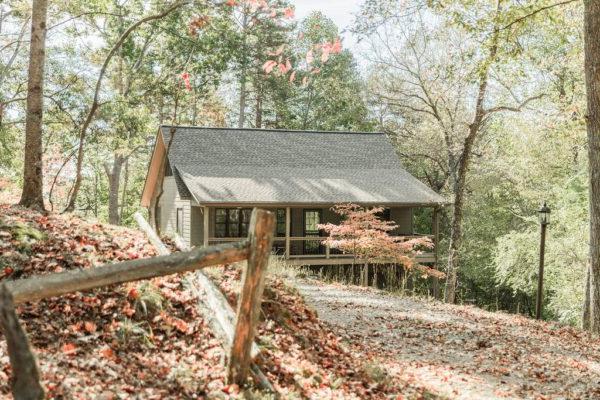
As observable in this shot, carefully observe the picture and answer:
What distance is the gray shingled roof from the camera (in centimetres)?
2161

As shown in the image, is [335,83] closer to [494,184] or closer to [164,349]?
[494,184]

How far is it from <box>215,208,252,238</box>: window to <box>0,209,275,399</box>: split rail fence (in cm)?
1740

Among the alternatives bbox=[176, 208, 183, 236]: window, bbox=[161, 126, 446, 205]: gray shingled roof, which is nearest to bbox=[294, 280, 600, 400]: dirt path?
bbox=[161, 126, 446, 205]: gray shingled roof

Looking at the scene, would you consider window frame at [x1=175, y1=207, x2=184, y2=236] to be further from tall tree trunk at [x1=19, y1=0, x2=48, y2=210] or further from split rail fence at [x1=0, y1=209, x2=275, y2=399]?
split rail fence at [x1=0, y1=209, x2=275, y2=399]

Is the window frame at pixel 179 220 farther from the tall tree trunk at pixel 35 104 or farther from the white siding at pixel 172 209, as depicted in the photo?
the tall tree trunk at pixel 35 104

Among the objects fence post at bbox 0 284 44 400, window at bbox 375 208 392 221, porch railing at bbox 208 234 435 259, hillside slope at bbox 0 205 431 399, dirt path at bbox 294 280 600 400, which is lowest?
porch railing at bbox 208 234 435 259

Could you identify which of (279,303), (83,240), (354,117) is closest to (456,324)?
(279,303)

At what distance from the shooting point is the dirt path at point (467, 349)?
21.9 feet

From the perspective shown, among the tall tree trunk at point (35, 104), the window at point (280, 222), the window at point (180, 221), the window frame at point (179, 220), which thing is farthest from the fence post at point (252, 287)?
the window at point (180, 221)

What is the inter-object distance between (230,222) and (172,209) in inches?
142

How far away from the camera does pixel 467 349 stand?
8.35m

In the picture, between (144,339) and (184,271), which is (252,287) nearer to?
(184,271)

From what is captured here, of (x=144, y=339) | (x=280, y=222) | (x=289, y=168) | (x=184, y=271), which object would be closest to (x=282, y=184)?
(x=289, y=168)

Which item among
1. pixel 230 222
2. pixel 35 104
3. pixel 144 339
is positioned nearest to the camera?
pixel 144 339
